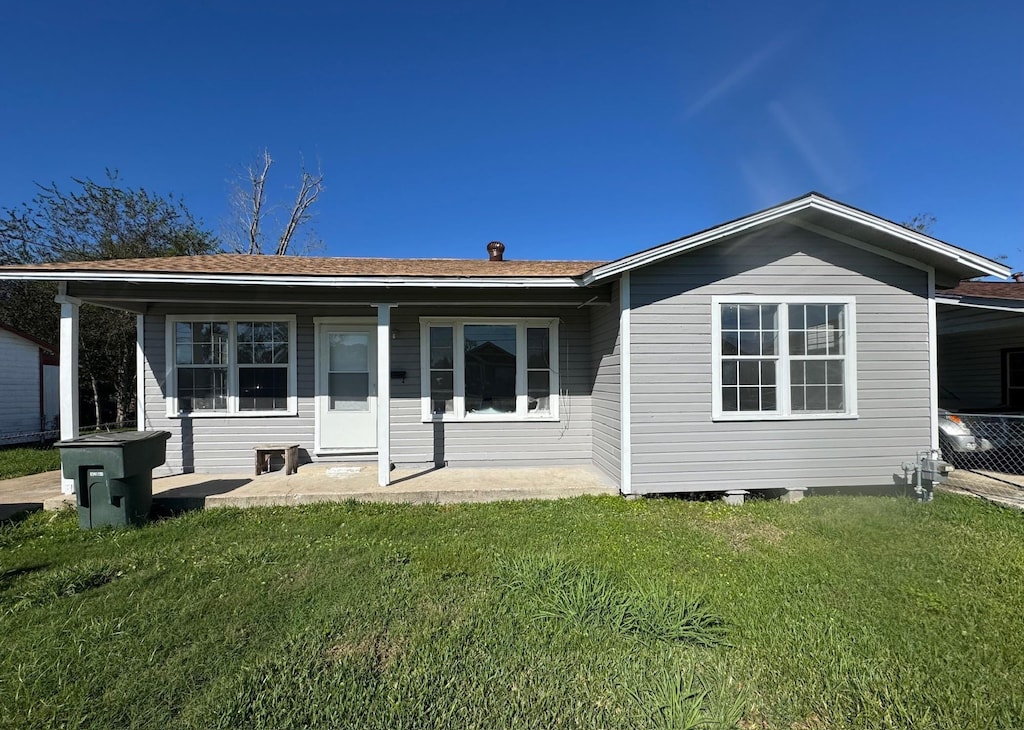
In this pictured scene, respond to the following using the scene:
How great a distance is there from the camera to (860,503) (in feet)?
18.2

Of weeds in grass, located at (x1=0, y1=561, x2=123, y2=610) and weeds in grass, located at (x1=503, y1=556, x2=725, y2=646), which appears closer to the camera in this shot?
weeds in grass, located at (x1=503, y1=556, x2=725, y2=646)

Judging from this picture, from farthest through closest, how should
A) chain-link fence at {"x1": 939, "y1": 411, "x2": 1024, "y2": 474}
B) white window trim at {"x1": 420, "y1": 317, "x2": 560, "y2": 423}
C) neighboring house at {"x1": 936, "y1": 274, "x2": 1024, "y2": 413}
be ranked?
neighboring house at {"x1": 936, "y1": 274, "x2": 1024, "y2": 413} < chain-link fence at {"x1": 939, "y1": 411, "x2": 1024, "y2": 474} < white window trim at {"x1": 420, "y1": 317, "x2": 560, "y2": 423}

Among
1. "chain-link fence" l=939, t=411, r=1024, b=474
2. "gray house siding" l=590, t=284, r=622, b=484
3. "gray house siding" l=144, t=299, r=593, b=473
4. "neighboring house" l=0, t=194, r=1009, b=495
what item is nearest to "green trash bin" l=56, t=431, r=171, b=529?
"neighboring house" l=0, t=194, r=1009, b=495

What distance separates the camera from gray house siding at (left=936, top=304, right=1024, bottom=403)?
7980 mm

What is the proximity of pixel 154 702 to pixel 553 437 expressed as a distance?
5428 mm

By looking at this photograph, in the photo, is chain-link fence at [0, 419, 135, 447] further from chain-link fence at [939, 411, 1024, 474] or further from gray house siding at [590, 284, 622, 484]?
chain-link fence at [939, 411, 1024, 474]

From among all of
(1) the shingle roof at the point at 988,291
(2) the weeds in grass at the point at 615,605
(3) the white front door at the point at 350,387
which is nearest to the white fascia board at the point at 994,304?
(1) the shingle roof at the point at 988,291

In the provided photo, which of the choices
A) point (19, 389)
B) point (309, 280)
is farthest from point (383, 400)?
point (19, 389)

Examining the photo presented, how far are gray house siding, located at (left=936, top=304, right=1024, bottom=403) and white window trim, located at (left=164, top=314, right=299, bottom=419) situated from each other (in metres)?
10.8

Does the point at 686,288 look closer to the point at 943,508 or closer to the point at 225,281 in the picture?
the point at 943,508

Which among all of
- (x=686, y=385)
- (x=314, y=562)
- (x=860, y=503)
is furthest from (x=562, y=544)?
(x=860, y=503)

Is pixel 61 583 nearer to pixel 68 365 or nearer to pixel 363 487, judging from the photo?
pixel 363 487

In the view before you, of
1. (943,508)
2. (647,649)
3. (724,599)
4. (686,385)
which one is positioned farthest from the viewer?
(686,385)

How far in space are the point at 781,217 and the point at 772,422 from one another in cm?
251
